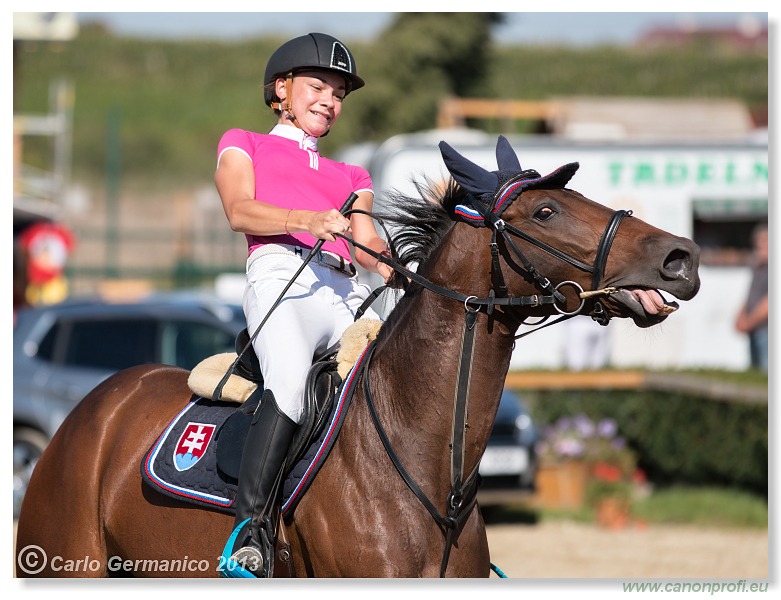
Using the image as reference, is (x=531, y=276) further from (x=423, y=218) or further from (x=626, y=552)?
(x=626, y=552)

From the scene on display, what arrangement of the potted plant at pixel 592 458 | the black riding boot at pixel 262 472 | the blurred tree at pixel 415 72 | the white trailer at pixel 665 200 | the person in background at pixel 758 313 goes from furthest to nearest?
the blurred tree at pixel 415 72
the white trailer at pixel 665 200
the person in background at pixel 758 313
the potted plant at pixel 592 458
the black riding boot at pixel 262 472

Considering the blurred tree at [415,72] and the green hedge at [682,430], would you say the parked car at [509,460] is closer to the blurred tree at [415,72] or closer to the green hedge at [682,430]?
the green hedge at [682,430]

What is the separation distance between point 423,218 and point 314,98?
2.50 ft

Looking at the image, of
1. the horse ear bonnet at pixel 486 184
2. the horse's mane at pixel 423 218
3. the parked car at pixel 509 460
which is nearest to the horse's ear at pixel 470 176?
the horse ear bonnet at pixel 486 184

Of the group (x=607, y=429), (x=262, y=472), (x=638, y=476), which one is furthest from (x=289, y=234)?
(x=638, y=476)

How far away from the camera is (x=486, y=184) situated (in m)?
3.87

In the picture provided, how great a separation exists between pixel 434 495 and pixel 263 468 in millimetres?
644

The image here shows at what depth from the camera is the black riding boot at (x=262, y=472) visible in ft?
13.1

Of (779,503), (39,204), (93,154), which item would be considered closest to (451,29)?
(39,204)

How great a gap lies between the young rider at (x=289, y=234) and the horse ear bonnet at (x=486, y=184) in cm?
44

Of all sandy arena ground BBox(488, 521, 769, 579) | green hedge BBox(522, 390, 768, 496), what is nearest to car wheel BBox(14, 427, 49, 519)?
sandy arena ground BBox(488, 521, 769, 579)

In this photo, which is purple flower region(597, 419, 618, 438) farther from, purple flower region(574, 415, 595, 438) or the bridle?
the bridle

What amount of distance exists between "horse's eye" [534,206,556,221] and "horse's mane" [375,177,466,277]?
385 mm

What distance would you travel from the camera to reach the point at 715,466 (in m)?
11.2
